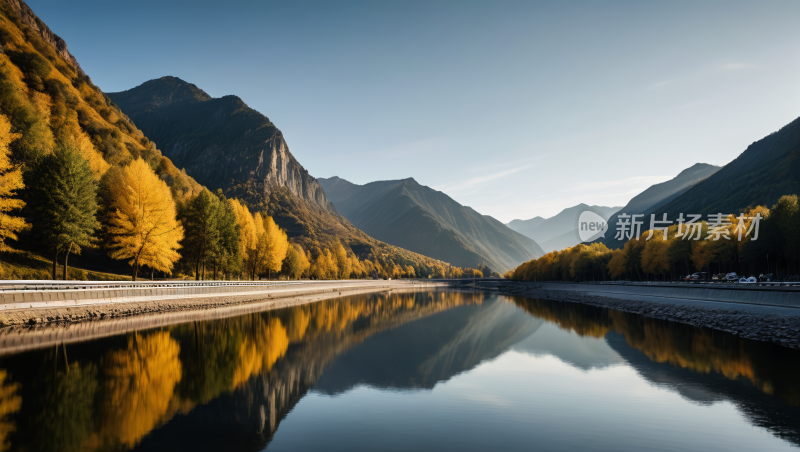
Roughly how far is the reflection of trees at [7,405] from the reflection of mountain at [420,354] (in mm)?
8370

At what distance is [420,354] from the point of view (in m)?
23.9

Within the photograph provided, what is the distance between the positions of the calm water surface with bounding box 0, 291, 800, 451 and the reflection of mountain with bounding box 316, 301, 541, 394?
0.15 meters

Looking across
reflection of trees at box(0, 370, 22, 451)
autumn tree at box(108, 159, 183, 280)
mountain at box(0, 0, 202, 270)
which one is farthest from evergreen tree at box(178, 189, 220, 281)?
reflection of trees at box(0, 370, 22, 451)

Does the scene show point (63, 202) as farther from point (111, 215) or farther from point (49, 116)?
point (49, 116)

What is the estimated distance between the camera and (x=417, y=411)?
12883mm

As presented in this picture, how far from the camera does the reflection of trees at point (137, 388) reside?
1030 cm

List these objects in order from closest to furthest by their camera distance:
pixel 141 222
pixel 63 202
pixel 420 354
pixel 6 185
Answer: pixel 420 354 < pixel 6 185 < pixel 63 202 < pixel 141 222

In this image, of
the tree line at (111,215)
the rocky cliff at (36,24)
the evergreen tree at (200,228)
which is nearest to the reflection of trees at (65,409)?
the tree line at (111,215)

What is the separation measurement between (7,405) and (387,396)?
10.7m

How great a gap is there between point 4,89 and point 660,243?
123832 millimetres

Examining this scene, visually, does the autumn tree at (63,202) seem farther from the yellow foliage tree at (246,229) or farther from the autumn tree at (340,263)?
the autumn tree at (340,263)

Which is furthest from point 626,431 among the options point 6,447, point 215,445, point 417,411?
point 6,447

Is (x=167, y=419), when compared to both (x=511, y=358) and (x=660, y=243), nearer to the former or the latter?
(x=511, y=358)

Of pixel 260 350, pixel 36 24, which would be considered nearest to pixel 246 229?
pixel 260 350
